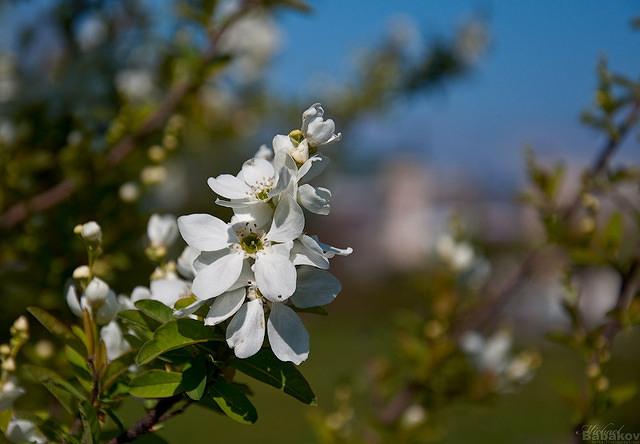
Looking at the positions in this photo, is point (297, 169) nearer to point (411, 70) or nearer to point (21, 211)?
point (21, 211)

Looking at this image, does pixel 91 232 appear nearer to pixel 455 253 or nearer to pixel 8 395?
pixel 8 395

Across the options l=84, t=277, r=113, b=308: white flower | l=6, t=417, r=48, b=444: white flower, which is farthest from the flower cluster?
l=6, t=417, r=48, b=444: white flower

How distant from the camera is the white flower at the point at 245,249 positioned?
0.56 meters

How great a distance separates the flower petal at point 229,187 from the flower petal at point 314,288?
8cm

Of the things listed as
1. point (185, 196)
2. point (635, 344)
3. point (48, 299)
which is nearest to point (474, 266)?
point (48, 299)

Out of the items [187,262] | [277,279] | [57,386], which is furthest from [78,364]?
[277,279]

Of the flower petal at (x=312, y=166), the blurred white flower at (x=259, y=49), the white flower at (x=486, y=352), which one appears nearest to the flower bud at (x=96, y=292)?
the flower petal at (x=312, y=166)

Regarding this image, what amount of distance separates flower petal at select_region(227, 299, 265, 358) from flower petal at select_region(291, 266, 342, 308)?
0.14 ft

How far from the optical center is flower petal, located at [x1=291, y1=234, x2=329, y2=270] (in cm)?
57

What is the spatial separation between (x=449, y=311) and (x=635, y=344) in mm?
8122

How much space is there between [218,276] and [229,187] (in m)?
0.08

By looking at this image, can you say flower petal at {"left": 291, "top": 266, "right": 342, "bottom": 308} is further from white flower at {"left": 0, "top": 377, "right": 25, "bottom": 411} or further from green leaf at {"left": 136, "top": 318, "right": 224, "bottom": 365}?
white flower at {"left": 0, "top": 377, "right": 25, "bottom": 411}

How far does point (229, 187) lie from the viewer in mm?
614

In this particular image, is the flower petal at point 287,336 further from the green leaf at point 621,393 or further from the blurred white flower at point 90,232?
the green leaf at point 621,393
